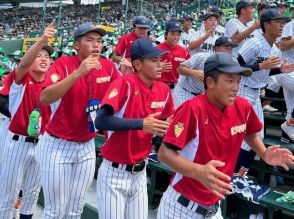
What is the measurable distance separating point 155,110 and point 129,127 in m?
0.47

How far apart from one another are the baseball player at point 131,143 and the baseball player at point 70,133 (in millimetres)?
399

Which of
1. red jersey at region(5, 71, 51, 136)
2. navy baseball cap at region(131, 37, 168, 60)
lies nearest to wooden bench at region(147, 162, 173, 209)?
red jersey at region(5, 71, 51, 136)

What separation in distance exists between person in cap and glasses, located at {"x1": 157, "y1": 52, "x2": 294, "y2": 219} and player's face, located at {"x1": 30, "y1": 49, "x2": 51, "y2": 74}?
6.18 ft

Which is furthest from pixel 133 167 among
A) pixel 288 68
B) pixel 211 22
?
pixel 211 22

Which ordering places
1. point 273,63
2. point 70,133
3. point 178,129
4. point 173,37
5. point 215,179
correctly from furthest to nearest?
point 173,37 → point 273,63 → point 70,133 → point 178,129 → point 215,179

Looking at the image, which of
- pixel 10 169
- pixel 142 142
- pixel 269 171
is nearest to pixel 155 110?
pixel 142 142

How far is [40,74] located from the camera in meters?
4.04

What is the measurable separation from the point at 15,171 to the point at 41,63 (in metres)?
1.00

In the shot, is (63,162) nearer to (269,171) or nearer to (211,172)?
(211,172)

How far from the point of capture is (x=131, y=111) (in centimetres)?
310

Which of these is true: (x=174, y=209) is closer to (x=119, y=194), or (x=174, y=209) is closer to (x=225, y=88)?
(x=119, y=194)

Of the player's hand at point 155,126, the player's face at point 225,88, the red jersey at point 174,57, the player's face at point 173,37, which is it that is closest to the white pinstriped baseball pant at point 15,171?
the player's hand at point 155,126

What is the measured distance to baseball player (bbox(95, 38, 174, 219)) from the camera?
3.09m

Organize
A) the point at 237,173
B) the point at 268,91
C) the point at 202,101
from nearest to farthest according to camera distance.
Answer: the point at 202,101, the point at 237,173, the point at 268,91
